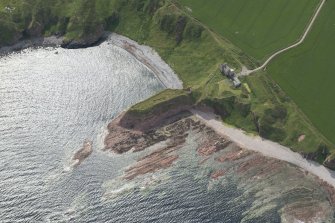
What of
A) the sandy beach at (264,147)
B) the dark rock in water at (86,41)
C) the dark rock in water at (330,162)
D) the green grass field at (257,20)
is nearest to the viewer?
the dark rock in water at (330,162)

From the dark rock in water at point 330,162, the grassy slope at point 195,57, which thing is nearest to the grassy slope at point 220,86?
the grassy slope at point 195,57

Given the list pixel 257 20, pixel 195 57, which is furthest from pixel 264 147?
pixel 257 20

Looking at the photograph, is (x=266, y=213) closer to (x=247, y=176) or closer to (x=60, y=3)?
(x=247, y=176)

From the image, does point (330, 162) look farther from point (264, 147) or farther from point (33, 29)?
point (33, 29)

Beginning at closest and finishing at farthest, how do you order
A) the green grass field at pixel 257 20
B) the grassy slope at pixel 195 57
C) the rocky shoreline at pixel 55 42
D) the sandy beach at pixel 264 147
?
1. the sandy beach at pixel 264 147
2. the grassy slope at pixel 195 57
3. the green grass field at pixel 257 20
4. the rocky shoreline at pixel 55 42

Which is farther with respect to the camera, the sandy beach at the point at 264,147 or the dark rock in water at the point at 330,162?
the sandy beach at the point at 264,147

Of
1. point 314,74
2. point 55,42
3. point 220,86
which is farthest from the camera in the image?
point 55,42

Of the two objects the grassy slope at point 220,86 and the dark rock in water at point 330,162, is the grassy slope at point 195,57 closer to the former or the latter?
the grassy slope at point 220,86

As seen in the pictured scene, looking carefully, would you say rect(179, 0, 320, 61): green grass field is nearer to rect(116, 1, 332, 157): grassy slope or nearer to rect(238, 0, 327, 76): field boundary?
rect(238, 0, 327, 76): field boundary
